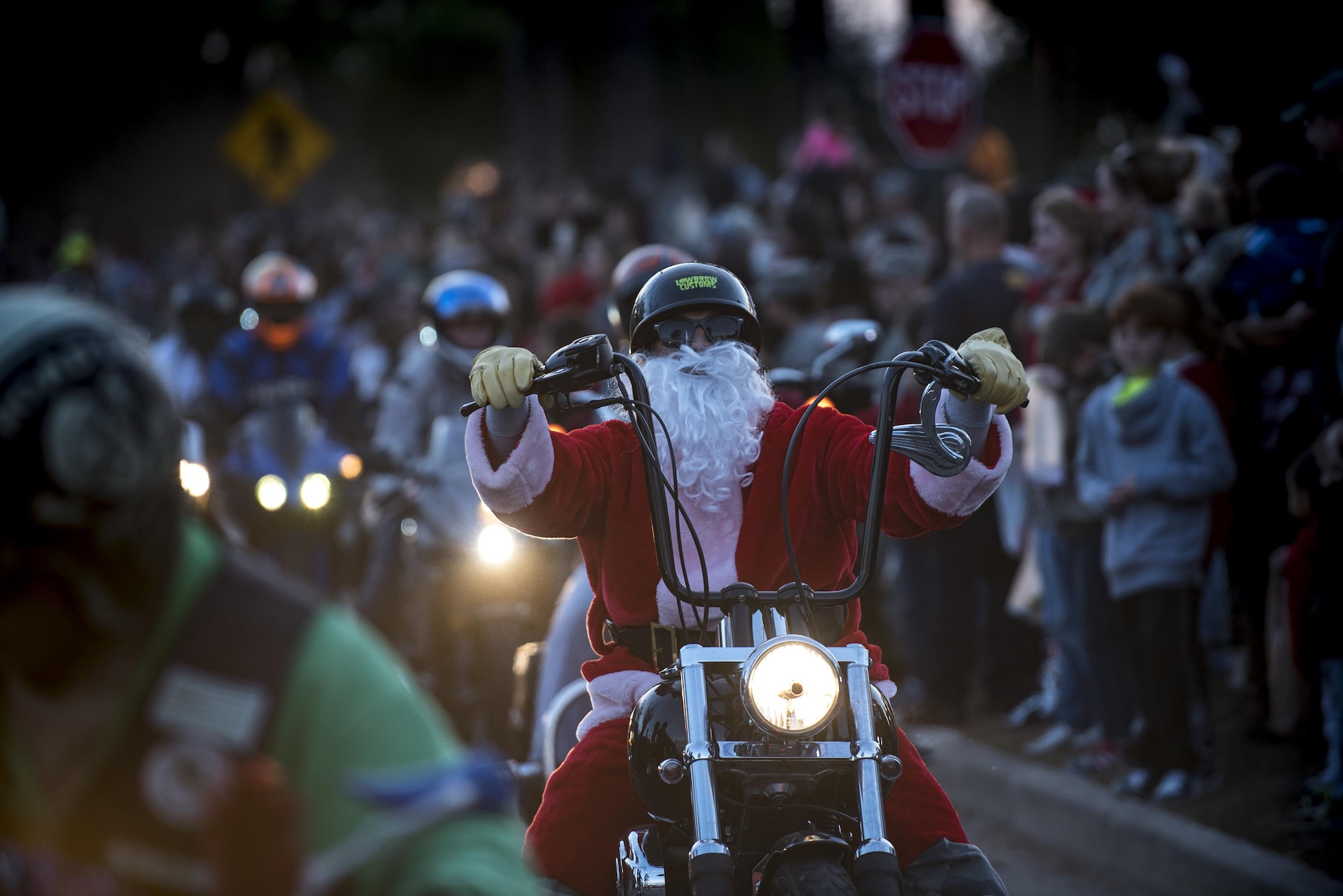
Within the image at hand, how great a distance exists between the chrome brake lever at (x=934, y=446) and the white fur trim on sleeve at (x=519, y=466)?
785 millimetres

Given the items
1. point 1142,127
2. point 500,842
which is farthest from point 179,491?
point 1142,127

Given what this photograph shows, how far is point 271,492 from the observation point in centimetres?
869

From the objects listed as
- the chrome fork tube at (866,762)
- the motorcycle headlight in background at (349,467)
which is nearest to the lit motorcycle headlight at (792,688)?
the chrome fork tube at (866,762)

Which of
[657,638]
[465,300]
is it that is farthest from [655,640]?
[465,300]

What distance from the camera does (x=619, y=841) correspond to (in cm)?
378

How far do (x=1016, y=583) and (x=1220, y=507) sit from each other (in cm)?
157

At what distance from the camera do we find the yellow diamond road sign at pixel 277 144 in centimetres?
1923

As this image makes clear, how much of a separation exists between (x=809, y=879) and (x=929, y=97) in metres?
9.75

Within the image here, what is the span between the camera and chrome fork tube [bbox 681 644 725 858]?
3.36 m

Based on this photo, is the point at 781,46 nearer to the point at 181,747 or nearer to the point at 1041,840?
the point at 1041,840

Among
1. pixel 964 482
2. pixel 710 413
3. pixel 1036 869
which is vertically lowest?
pixel 1036 869

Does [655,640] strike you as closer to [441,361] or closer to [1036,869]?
[1036,869]

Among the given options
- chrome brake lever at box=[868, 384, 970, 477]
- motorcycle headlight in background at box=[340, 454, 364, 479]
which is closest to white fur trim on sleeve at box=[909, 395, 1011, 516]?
chrome brake lever at box=[868, 384, 970, 477]

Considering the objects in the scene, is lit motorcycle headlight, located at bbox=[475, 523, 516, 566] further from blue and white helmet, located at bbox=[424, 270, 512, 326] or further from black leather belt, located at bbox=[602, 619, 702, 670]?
black leather belt, located at bbox=[602, 619, 702, 670]
